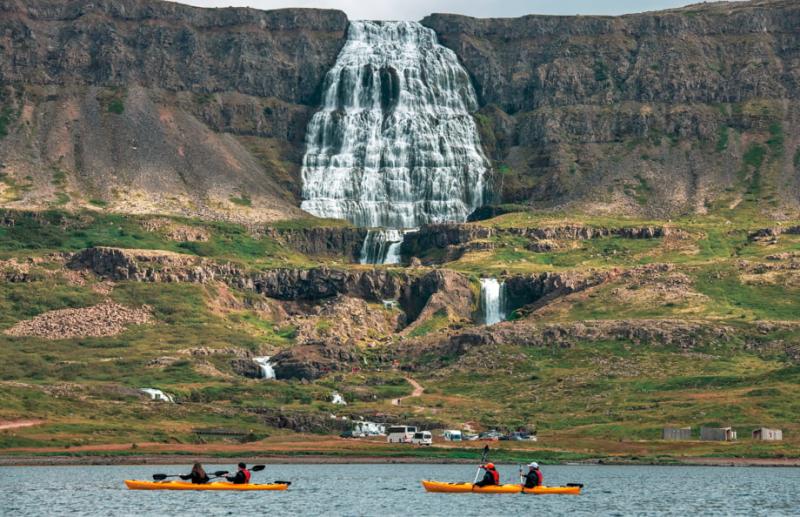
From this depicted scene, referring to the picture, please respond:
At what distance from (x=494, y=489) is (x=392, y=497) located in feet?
33.9

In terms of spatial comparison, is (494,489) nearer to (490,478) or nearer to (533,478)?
(490,478)

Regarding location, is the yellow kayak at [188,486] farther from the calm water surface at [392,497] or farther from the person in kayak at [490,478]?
the person in kayak at [490,478]

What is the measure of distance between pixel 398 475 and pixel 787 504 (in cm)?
5418

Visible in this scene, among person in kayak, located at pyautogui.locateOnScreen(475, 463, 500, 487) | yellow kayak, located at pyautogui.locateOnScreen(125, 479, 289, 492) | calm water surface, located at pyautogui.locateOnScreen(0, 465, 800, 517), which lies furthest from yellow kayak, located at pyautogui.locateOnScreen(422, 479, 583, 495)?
yellow kayak, located at pyautogui.locateOnScreen(125, 479, 289, 492)

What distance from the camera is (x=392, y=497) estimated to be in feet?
536

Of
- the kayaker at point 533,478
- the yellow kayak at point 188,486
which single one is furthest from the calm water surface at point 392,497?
the kayaker at point 533,478

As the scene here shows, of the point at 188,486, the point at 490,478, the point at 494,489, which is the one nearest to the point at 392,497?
the point at 490,478

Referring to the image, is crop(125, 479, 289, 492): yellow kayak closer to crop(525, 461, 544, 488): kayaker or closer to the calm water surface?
the calm water surface

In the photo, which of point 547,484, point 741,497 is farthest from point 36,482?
point 741,497

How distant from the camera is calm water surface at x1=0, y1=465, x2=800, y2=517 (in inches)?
5861

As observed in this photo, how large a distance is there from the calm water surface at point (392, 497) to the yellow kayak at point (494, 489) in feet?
3.26

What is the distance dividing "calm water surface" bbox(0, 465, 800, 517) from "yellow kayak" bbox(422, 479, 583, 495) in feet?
3.26

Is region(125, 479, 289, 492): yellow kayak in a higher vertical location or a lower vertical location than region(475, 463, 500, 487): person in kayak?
lower

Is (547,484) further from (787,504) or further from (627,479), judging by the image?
(787,504)
